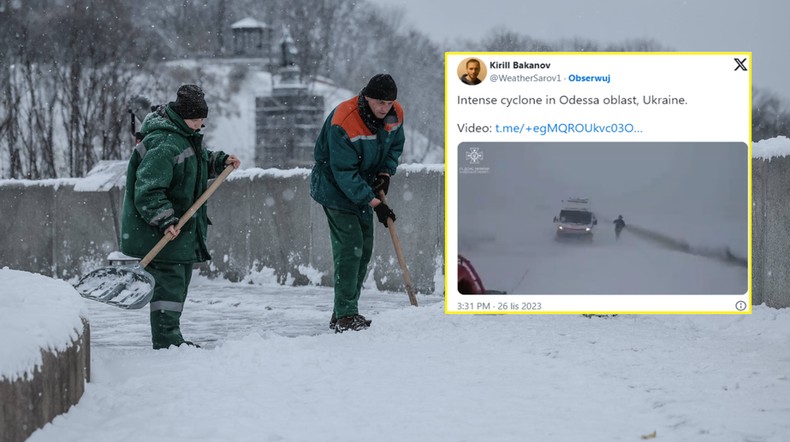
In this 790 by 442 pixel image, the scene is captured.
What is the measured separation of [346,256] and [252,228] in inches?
171

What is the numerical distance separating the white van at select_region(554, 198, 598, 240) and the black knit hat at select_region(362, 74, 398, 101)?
1.41 meters

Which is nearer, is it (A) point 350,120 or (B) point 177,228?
(B) point 177,228

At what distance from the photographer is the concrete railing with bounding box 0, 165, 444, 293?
34.2ft

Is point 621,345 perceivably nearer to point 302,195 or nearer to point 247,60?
point 302,195

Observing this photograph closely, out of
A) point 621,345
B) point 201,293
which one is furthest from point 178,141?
point 201,293

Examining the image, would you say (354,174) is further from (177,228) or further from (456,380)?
(456,380)

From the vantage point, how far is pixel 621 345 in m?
6.52

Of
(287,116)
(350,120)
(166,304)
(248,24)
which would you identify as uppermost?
(248,24)

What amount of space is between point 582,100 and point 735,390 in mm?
1803

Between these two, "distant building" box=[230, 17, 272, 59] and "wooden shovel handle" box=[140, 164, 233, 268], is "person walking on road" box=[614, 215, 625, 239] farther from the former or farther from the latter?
"distant building" box=[230, 17, 272, 59]

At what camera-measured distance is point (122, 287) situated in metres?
6.32

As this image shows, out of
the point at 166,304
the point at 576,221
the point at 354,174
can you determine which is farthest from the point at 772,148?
the point at 166,304

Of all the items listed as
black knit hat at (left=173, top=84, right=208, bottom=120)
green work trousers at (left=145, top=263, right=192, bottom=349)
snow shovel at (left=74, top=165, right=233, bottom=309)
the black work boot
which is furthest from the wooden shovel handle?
the black work boot

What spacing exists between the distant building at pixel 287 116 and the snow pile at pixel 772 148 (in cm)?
6171
